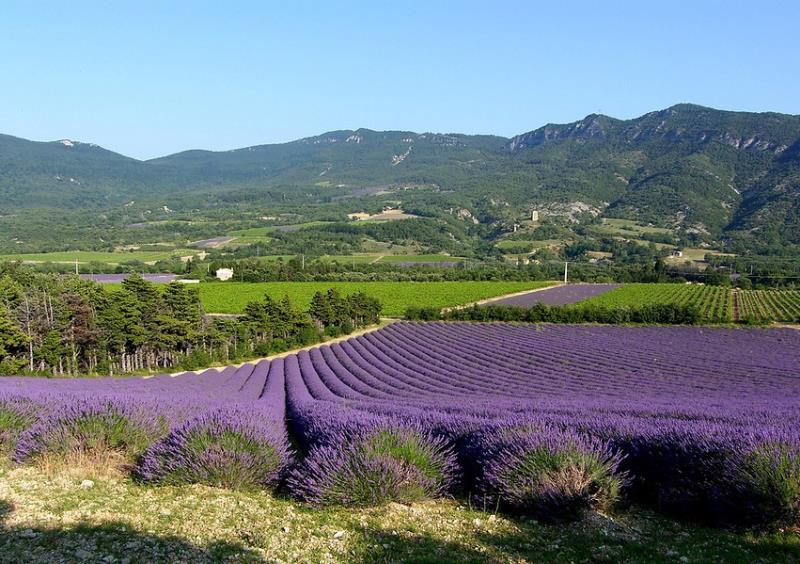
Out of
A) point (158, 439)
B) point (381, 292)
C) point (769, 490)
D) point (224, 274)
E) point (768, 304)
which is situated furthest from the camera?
point (224, 274)

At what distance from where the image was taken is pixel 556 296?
65.3m

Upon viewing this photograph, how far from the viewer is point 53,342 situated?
3002 cm

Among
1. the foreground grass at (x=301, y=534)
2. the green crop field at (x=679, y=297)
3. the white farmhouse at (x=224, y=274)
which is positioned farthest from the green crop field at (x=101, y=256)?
the foreground grass at (x=301, y=534)

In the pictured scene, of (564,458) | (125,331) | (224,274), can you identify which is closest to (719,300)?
(125,331)

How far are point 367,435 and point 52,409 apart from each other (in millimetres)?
4266

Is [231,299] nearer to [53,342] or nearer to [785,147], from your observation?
[53,342]

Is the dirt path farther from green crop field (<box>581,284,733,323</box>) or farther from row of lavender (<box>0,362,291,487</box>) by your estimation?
row of lavender (<box>0,362,291,487</box>)

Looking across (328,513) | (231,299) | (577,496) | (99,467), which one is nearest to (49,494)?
(99,467)

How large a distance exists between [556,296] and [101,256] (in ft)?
263

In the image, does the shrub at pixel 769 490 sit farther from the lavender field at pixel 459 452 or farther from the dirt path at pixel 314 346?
the dirt path at pixel 314 346

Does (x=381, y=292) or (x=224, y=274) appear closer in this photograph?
(x=381, y=292)

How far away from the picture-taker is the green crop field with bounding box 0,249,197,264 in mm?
97875

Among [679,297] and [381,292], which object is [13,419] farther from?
[679,297]

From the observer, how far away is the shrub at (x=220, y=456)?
5.74 meters
